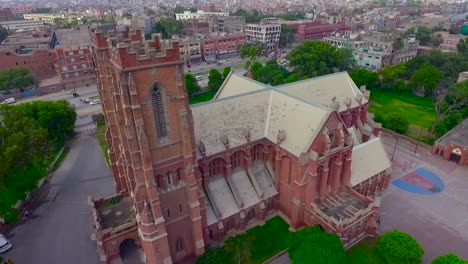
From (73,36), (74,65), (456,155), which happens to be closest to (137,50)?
(456,155)

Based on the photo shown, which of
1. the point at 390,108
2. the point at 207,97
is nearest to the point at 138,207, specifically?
the point at 207,97

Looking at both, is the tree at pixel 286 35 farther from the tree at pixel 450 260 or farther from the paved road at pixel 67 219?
the tree at pixel 450 260

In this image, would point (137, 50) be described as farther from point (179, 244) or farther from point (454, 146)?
point (454, 146)

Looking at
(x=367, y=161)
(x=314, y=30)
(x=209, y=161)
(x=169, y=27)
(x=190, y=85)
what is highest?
(x=169, y=27)

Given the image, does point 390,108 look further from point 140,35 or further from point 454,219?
point 140,35

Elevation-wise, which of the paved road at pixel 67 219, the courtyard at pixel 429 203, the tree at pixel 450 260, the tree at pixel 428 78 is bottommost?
the courtyard at pixel 429 203

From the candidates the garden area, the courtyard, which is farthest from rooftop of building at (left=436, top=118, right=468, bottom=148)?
the garden area

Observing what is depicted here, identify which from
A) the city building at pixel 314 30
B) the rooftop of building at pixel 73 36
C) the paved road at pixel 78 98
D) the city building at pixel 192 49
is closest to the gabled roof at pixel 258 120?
the paved road at pixel 78 98
